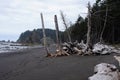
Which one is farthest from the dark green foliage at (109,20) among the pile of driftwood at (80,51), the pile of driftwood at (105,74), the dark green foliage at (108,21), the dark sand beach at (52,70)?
the pile of driftwood at (105,74)

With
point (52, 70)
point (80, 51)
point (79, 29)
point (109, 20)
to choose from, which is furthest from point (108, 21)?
point (52, 70)

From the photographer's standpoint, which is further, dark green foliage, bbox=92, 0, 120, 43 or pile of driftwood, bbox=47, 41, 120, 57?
dark green foliage, bbox=92, 0, 120, 43

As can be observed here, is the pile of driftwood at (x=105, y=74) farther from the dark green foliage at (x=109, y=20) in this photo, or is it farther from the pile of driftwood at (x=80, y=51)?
the dark green foliage at (x=109, y=20)

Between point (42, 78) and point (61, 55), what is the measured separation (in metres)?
17.1

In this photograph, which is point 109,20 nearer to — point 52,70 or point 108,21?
point 108,21

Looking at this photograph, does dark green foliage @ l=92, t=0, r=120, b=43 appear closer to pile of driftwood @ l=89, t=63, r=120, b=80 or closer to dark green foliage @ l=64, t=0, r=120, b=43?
dark green foliage @ l=64, t=0, r=120, b=43

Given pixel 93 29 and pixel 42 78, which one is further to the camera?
pixel 93 29

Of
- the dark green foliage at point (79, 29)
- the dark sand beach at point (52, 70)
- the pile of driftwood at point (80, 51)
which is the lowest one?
the dark sand beach at point (52, 70)

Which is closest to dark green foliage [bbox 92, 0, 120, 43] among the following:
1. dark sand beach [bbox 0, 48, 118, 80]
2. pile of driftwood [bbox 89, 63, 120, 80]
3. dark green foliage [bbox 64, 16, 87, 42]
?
dark green foliage [bbox 64, 16, 87, 42]

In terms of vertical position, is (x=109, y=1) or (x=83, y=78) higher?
(x=109, y=1)

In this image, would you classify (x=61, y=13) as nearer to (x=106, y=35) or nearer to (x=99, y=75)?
(x=106, y=35)

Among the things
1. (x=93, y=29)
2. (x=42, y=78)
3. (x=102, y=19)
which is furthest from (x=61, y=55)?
(x=93, y=29)

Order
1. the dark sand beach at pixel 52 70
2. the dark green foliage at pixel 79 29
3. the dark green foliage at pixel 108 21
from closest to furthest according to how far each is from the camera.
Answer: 1. the dark sand beach at pixel 52 70
2. the dark green foliage at pixel 108 21
3. the dark green foliage at pixel 79 29

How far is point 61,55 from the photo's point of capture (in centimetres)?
3075
